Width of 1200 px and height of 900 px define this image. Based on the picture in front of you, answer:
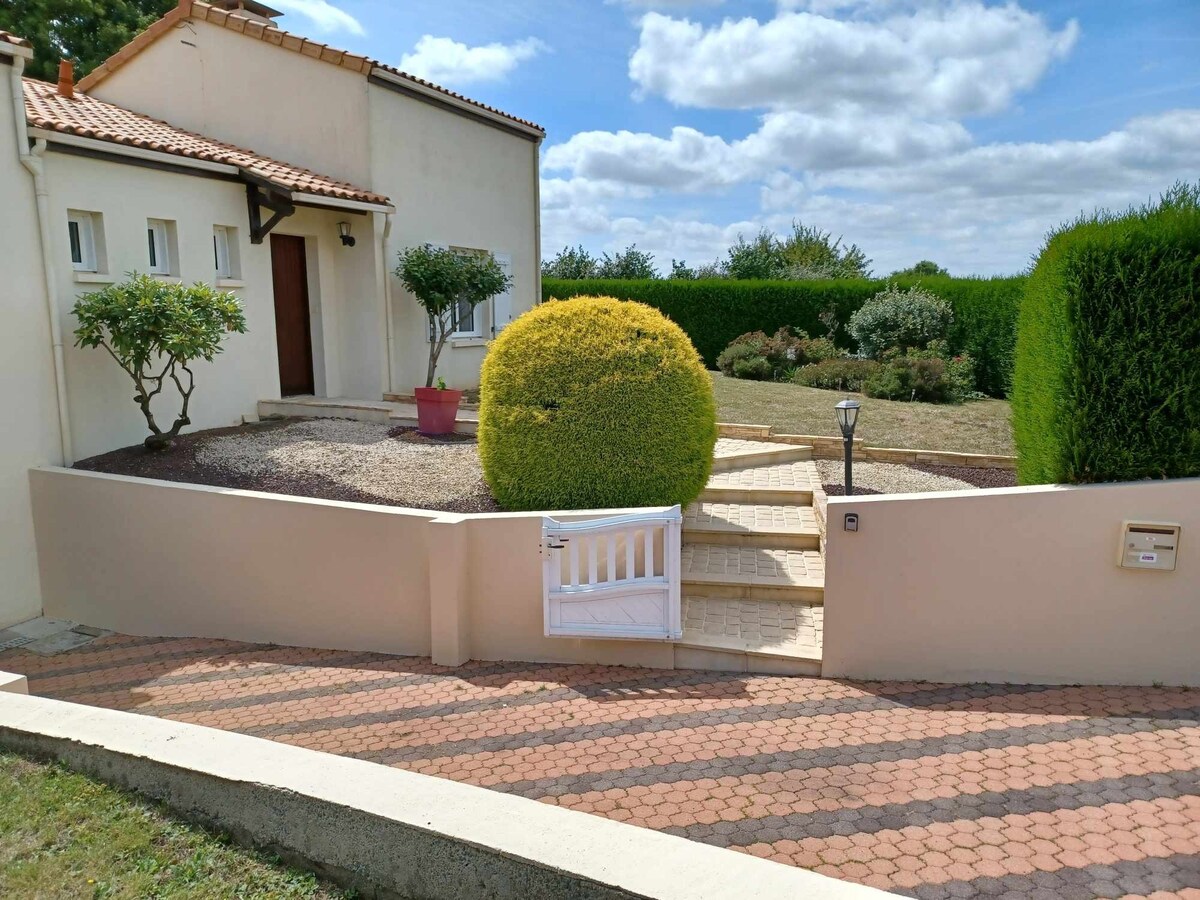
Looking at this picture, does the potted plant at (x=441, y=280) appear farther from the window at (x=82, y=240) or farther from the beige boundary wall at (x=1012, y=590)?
the beige boundary wall at (x=1012, y=590)

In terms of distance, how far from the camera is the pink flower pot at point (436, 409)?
9961 millimetres

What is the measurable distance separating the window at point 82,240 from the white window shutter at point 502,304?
697 cm

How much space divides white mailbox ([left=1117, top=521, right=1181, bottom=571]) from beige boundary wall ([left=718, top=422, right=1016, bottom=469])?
401cm

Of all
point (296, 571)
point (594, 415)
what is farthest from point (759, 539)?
point (296, 571)

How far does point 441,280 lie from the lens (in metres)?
12.2

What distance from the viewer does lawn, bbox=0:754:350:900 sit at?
9.48 feet

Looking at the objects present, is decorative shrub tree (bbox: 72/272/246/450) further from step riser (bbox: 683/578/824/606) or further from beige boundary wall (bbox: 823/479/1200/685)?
beige boundary wall (bbox: 823/479/1200/685)

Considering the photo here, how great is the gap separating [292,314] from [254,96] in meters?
3.46

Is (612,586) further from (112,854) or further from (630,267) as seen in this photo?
(630,267)

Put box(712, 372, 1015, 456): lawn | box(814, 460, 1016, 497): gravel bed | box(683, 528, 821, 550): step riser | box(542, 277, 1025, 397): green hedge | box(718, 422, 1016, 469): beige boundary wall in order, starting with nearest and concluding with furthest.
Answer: box(683, 528, 821, 550): step riser → box(814, 460, 1016, 497): gravel bed → box(718, 422, 1016, 469): beige boundary wall → box(712, 372, 1015, 456): lawn → box(542, 277, 1025, 397): green hedge

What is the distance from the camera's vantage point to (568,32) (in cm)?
1051

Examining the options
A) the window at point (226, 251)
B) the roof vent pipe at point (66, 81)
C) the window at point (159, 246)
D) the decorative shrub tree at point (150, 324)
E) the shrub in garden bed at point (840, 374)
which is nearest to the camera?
the decorative shrub tree at point (150, 324)

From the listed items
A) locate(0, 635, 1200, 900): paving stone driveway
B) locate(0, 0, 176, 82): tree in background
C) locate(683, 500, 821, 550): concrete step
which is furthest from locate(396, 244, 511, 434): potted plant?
locate(0, 0, 176, 82): tree in background

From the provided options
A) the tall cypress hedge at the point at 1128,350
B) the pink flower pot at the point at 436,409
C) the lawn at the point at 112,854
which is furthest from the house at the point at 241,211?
the tall cypress hedge at the point at 1128,350
